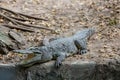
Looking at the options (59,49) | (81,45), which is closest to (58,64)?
(59,49)

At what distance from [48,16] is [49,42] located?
185cm

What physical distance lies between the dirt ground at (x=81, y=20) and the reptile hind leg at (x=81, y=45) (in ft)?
0.35

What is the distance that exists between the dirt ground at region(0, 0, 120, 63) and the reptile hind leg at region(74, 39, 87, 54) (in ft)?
0.35

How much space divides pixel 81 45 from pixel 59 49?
50 cm

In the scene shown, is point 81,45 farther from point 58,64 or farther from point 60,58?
point 58,64

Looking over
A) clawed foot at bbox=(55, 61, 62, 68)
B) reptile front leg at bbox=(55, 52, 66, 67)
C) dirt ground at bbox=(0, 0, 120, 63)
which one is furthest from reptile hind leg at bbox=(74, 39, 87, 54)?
clawed foot at bbox=(55, 61, 62, 68)

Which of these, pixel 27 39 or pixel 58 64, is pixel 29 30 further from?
pixel 58 64

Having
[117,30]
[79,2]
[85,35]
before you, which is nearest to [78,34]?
[85,35]

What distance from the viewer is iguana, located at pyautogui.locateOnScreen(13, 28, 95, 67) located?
26.3ft

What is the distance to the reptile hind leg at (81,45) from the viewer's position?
8.45 metres

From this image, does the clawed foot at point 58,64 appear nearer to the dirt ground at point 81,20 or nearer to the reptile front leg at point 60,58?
the reptile front leg at point 60,58

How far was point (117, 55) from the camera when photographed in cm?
799

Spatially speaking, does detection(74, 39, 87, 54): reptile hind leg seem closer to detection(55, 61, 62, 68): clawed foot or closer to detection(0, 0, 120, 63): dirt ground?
detection(0, 0, 120, 63): dirt ground

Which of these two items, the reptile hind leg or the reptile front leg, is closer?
the reptile front leg
